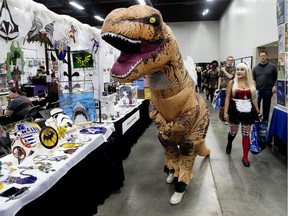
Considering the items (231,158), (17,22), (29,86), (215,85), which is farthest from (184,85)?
(215,85)

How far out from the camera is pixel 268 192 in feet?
8.56

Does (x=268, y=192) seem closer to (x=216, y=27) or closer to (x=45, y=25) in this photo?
(x=45, y=25)

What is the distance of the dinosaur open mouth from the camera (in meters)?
1.71

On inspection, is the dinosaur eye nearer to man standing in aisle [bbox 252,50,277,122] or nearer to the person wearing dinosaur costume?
the person wearing dinosaur costume

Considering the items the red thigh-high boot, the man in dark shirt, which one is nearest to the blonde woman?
the red thigh-high boot

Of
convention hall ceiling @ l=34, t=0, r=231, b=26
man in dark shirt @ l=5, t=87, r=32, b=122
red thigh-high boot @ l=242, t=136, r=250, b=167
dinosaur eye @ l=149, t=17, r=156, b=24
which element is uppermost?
convention hall ceiling @ l=34, t=0, r=231, b=26

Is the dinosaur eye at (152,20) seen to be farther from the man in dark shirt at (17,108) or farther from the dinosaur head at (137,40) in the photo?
the man in dark shirt at (17,108)

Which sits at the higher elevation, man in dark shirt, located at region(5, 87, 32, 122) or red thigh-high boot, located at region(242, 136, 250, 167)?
man in dark shirt, located at region(5, 87, 32, 122)

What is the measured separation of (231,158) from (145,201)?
5.38ft

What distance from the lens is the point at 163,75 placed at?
2072mm

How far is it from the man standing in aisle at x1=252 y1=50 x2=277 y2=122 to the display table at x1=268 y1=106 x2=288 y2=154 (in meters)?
0.65

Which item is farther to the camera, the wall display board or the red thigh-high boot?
the red thigh-high boot

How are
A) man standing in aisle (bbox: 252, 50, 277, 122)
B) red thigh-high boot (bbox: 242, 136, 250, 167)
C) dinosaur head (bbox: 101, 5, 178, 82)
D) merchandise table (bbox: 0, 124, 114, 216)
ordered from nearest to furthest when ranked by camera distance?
merchandise table (bbox: 0, 124, 114, 216) < dinosaur head (bbox: 101, 5, 178, 82) < red thigh-high boot (bbox: 242, 136, 250, 167) < man standing in aisle (bbox: 252, 50, 277, 122)

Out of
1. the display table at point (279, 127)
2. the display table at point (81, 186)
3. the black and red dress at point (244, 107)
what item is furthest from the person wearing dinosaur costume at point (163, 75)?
the display table at point (279, 127)
